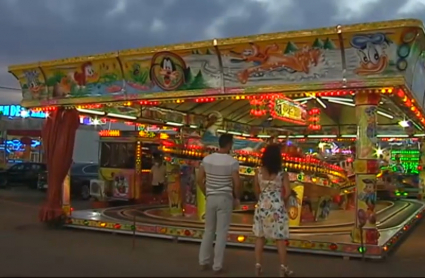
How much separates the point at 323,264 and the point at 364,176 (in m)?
1.65

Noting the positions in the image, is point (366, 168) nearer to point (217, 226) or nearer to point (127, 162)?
point (217, 226)

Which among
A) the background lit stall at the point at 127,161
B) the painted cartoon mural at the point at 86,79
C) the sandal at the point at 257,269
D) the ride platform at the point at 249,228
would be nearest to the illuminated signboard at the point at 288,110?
the ride platform at the point at 249,228

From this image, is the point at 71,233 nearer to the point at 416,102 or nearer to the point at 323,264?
the point at 323,264

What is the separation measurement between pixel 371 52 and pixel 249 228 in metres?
4.32

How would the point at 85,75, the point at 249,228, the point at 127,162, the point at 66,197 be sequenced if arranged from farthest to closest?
the point at 127,162 < the point at 66,197 < the point at 85,75 < the point at 249,228

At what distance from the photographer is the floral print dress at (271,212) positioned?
7.05 metres

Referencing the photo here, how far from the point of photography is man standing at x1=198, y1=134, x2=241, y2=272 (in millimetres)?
7246

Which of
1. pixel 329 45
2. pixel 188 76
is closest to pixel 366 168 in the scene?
pixel 329 45

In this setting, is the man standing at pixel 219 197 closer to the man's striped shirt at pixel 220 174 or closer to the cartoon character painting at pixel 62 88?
the man's striped shirt at pixel 220 174

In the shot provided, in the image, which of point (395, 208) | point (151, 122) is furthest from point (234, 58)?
point (395, 208)

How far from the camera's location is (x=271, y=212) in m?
7.11

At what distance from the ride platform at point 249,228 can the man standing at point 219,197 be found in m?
2.27

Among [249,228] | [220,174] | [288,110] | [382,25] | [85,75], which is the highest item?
[382,25]

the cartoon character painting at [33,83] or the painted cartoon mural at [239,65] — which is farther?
the cartoon character painting at [33,83]
